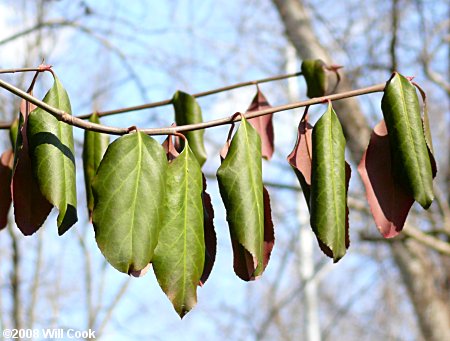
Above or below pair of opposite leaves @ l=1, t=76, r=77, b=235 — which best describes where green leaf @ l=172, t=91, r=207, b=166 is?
above

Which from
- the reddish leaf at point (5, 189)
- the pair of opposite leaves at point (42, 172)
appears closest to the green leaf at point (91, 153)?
the reddish leaf at point (5, 189)

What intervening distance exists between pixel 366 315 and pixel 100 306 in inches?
262

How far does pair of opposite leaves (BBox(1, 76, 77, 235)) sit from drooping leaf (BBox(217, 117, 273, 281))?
188mm

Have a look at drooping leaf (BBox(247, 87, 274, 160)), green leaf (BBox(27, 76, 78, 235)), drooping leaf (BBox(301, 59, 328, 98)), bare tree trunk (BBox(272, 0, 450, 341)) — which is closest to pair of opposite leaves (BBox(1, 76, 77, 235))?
green leaf (BBox(27, 76, 78, 235))

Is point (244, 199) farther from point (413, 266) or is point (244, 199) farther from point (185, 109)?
point (413, 266)

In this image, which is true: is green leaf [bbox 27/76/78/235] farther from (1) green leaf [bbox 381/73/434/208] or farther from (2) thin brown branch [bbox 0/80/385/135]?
(1) green leaf [bbox 381/73/434/208]

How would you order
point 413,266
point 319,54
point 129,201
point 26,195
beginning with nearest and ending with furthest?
1. point 129,201
2. point 26,195
3. point 319,54
4. point 413,266

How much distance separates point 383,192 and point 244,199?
0.66ft

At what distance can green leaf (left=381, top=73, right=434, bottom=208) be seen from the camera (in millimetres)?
899

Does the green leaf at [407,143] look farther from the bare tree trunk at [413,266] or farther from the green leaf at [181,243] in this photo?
the bare tree trunk at [413,266]

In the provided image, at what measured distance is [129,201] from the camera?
81 cm

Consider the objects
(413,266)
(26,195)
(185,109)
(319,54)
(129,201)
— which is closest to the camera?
(129,201)

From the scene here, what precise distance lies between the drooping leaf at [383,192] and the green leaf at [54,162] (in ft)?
1.21

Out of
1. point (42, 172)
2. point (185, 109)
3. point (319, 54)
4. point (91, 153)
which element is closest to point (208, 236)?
point (42, 172)
